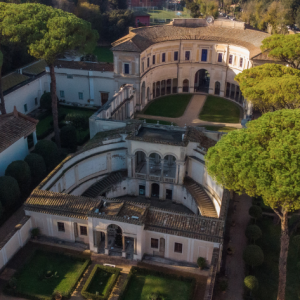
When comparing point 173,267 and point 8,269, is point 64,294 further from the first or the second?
point 173,267

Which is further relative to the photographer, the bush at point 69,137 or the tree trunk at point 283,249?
the bush at point 69,137

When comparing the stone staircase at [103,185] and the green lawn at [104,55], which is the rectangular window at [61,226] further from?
the green lawn at [104,55]

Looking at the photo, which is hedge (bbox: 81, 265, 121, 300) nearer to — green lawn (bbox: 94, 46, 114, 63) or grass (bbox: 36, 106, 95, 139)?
grass (bbox: 36, 106, 95, 139)

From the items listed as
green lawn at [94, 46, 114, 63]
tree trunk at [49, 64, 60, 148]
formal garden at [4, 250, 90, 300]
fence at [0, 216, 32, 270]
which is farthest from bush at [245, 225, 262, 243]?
green lawn at [94, 46, 114, 63]

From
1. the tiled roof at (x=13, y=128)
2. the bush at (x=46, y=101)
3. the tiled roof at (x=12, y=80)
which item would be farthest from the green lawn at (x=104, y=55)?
the tiled roof at (x=13, y=128)

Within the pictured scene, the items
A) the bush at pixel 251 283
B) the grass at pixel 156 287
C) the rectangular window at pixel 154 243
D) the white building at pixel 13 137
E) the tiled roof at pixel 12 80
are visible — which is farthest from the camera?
the tiled roof at pixel 12 80

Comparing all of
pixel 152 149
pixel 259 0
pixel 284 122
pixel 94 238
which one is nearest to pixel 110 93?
pixel 152 149
